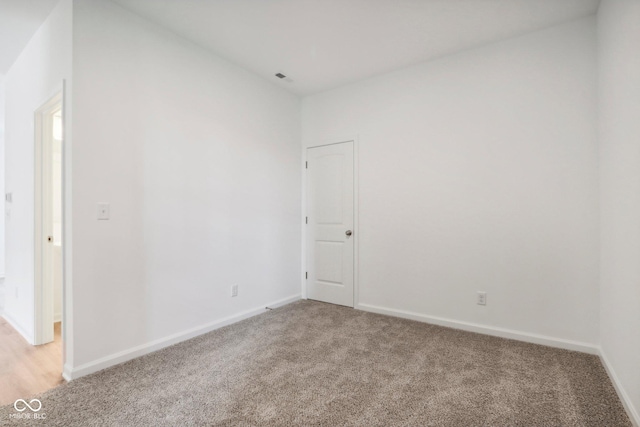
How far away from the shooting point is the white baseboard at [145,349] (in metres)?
2.11

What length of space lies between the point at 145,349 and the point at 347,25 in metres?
3.18

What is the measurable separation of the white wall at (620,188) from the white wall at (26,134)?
3.64 m

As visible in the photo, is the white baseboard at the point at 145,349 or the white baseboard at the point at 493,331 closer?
the white baseboard at the point at 145,349

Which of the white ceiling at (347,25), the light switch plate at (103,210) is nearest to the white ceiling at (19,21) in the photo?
the white ceiling at (347,25)

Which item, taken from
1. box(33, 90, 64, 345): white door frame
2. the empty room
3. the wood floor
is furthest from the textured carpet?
box(33, 90, 64, 345): white door frame

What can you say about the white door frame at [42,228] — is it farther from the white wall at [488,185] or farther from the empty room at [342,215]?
the white wall at [488,185]

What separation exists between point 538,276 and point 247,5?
333 cm

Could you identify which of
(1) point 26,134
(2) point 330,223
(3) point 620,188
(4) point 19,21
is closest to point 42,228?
(1) point 26,134

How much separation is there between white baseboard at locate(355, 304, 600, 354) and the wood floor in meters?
2.89

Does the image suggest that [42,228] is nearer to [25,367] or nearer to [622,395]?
[25,367]

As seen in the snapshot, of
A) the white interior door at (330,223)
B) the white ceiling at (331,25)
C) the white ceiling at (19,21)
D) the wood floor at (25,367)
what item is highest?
the white ceiling at (331,25)

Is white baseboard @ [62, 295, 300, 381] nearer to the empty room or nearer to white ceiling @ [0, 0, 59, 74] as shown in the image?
the empty room

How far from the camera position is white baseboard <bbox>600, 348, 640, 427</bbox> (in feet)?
5.33

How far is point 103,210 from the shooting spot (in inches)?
88.0
